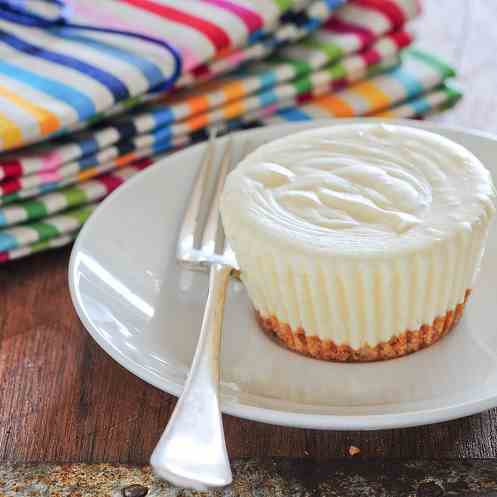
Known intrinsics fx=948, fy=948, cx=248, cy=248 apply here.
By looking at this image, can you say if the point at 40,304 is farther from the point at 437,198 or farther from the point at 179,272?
the point at 437,198

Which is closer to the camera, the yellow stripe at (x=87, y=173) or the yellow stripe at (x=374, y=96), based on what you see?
the yellow stripe at (x=87, y=173)

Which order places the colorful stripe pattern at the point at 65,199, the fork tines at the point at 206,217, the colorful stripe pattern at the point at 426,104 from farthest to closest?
the colorful stripe pattern at the point at 426,104 → the colorful stripe pattern at the point at 65,199 → the fork tines at the point at 206,217

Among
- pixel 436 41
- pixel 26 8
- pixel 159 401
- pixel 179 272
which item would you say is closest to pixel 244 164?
pixel 179 272

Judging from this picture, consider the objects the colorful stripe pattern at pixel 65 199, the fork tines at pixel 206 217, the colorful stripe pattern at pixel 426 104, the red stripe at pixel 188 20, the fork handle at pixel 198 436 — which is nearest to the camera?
the fork handle at pixel 198 436

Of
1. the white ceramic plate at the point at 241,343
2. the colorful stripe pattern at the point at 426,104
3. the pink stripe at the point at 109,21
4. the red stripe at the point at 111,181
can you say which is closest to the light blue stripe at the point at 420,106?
the colorful stripe pattern at the point at 426,104

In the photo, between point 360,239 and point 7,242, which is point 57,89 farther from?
point 360,239

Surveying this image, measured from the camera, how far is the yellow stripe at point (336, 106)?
1295 mm

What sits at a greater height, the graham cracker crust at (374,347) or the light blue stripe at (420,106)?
the light blue stripe at (420,106)

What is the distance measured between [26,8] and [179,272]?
19.9 inches

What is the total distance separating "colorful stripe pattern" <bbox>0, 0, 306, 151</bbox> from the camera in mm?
1112

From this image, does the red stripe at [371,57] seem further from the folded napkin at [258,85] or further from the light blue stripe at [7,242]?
the light blue stripe at [7,242]

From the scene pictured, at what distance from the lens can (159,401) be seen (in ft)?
2.97

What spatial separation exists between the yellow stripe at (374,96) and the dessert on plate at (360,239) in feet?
1.19

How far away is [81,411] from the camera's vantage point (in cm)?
91
